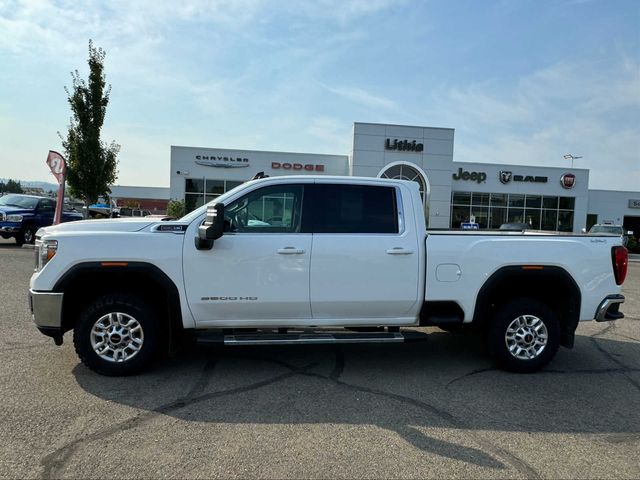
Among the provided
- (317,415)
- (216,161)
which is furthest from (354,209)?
(216,161)

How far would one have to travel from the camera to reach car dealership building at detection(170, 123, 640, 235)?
30.2 m

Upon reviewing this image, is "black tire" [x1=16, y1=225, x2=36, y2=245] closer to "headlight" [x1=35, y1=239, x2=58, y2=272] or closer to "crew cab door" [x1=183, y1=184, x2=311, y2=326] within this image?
"headlight" [x1=35, y1=239, x2=58, y2=272]

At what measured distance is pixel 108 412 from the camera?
396 cm

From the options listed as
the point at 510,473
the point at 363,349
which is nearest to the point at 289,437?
the point at 510,473

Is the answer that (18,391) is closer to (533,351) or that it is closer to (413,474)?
(413,474)

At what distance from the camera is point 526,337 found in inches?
201

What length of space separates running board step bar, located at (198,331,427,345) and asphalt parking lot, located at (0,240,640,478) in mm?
410

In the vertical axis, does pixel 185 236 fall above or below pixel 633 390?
above

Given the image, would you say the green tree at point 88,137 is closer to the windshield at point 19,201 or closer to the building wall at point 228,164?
the windshield at point 19,201

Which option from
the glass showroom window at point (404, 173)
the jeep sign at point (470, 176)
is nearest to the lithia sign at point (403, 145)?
the glass showroom window at point (404, 173)

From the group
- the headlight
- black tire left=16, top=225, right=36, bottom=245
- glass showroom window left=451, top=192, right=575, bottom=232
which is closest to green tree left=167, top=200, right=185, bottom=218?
black tire left=16, top=225, right=36, bottom=245

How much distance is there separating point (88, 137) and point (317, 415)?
17208mm

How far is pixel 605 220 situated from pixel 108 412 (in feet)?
140

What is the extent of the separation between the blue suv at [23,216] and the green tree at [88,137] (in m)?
1.32
